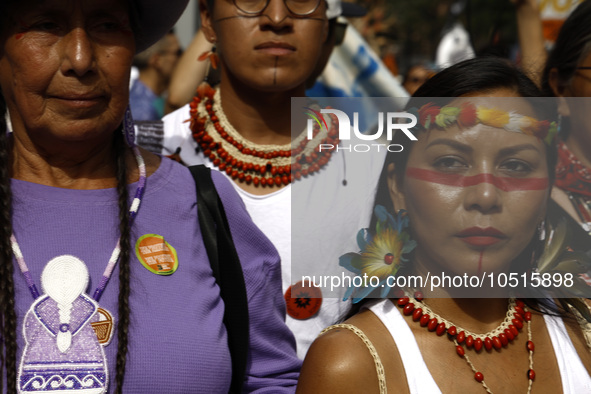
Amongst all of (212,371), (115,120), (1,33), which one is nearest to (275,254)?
(212,371)

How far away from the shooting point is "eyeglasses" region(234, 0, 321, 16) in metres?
2.75

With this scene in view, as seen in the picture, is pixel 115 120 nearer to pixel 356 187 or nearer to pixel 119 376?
pixel 119 376

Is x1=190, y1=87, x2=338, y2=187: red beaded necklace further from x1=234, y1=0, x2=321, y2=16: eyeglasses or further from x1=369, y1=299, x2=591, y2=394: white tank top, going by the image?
x1=369, y1=299, x2=591, y2=394: white tank top

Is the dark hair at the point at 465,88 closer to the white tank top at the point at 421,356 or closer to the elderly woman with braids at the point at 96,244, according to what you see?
the white tank top at the point at 421,356

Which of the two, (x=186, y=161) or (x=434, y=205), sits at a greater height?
(x=186, y=161)

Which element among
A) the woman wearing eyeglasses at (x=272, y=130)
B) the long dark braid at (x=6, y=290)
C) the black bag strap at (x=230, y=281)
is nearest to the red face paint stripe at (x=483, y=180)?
the woman wearing eyeglasses at (x=272, y=130)

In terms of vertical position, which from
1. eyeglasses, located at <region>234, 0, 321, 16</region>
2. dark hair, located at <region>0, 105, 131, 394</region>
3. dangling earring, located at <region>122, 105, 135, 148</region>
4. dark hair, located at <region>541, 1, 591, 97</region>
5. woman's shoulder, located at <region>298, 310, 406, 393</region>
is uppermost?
eyeglasses, located at <region>234, 0, 321, 16</region>

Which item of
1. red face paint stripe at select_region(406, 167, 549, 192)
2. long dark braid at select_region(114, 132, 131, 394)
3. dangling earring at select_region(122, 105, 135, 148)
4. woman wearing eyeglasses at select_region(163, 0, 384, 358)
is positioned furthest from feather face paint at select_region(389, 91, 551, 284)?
dangling earring at select_region(122, 105, 135, 148)

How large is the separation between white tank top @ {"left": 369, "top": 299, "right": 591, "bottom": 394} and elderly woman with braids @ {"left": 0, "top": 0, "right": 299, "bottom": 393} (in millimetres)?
430

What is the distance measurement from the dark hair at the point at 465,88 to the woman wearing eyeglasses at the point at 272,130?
32 cm

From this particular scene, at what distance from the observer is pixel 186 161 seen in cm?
290

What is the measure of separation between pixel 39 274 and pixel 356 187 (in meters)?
1.08

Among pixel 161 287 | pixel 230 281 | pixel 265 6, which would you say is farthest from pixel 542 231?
pixel 265 6

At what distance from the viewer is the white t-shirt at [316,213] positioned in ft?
6.73
